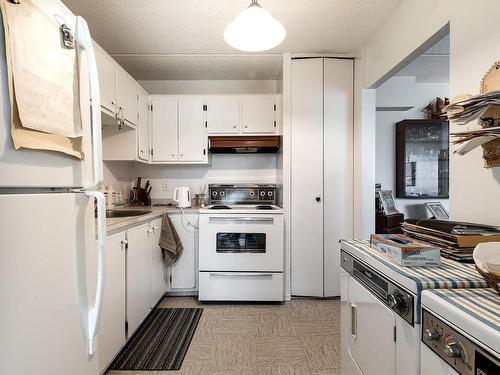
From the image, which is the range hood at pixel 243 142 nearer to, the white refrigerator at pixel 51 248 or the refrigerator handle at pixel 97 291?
the white refrigerator at pixel 51 248

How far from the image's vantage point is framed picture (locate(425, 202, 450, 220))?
3607mm

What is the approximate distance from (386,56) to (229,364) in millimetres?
2583

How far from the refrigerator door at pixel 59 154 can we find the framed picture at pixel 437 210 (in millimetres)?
4154

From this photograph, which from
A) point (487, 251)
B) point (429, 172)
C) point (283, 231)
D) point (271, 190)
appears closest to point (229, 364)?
point (283, 231)

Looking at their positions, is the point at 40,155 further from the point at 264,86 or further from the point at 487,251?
the point at 264,86

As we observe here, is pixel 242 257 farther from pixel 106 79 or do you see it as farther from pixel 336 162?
pixel 106 79

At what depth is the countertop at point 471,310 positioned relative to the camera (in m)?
0.53

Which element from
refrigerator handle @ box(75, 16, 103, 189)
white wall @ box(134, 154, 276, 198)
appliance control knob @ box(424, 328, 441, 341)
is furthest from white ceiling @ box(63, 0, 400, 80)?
appliance control knob @ box(424, 328, 441, 341)

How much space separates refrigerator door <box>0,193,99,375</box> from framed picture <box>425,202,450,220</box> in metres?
4.14

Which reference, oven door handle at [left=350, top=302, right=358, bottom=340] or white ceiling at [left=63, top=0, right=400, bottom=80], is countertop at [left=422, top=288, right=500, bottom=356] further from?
white ceiling at [left=63, top=0, right=400, bottom=80]

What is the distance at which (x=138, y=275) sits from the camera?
1949mm

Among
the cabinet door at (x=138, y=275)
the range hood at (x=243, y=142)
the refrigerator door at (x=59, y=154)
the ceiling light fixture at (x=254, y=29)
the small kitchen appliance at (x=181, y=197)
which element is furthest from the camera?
the range hood at (x=243, y=142)

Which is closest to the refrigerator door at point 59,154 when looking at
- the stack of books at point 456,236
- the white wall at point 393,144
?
the stack of books at point 456,236

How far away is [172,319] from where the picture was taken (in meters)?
2.22
